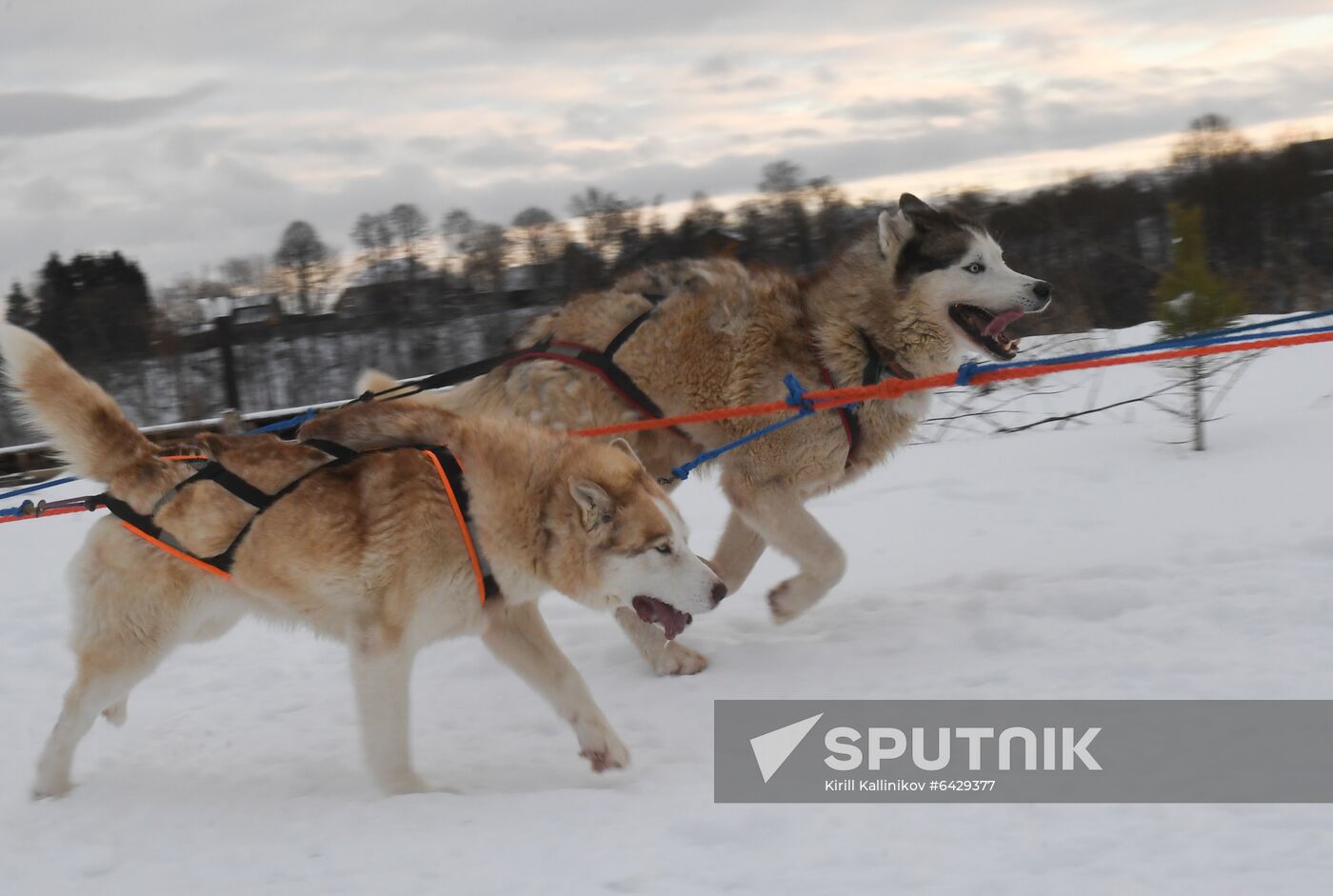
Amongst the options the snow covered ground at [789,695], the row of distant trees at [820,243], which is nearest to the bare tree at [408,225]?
the row of distant trees at [820,243]

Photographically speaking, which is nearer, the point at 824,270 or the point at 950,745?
the point at 950,745

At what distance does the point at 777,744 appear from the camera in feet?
14.2

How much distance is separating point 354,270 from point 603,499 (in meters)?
27.5

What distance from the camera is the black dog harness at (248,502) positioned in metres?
4.14

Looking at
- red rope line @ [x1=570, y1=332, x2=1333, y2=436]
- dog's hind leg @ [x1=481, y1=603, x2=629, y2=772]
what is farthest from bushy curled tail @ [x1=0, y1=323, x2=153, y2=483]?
red rope line @ [x1=570, y1=332, x2=1333, y2=436]

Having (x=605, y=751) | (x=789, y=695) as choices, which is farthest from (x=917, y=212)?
(x=605, y=751)

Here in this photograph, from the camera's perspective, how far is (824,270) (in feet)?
19.1

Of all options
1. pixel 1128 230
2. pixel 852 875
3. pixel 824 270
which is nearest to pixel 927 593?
pixel 824 270

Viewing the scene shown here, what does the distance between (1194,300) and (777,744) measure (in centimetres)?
539

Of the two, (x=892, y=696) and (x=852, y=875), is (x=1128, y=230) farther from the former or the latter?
(x=852, y=875)

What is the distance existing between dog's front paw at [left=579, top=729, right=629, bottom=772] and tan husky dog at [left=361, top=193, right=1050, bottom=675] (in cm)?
111

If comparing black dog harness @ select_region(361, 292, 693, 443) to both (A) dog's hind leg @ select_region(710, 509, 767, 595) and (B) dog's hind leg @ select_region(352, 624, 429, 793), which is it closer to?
(A) dog's hind leg @ select_region(710, 509, 767, 595)

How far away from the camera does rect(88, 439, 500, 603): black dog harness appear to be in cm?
414

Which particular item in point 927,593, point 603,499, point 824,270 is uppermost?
point 824,270
